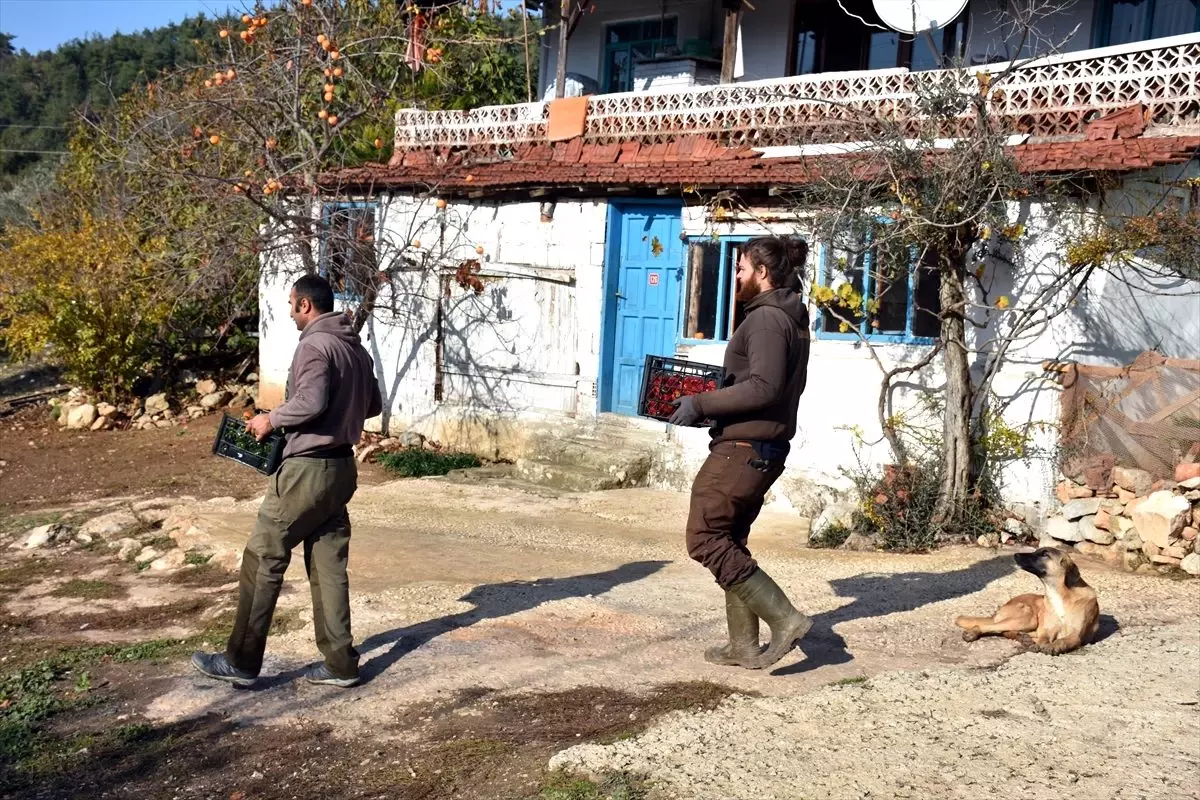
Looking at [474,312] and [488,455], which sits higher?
[474,312]

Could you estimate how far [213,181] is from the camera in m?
11.8

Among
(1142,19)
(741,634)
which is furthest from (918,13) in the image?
(741,634)

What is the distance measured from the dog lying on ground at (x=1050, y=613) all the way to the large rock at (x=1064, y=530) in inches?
108

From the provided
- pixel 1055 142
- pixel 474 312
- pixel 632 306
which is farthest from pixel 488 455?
pixel 1055 142

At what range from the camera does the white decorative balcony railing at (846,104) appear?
905 centimetres

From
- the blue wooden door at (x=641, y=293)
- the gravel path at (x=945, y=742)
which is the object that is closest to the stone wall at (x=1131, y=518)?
the gravel path at (x=945, y=742)

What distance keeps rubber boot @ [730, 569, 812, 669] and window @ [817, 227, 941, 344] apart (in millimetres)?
4584

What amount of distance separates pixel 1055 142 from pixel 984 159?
1454 millimetres

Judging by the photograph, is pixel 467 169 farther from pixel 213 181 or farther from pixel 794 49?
pixel 794 49

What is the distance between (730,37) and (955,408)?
20.2 feet

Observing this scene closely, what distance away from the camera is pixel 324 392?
16.3 ft

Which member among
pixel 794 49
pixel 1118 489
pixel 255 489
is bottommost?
pixel 255 489

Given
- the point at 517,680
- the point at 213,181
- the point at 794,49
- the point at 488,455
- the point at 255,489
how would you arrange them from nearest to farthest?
the point at 517,680, the point at 255,489, the point at 213,181, the point at 488,455, the point at 794,49

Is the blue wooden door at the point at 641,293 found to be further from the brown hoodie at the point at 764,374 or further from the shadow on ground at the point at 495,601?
the brown hoodie at the point at 764,374
